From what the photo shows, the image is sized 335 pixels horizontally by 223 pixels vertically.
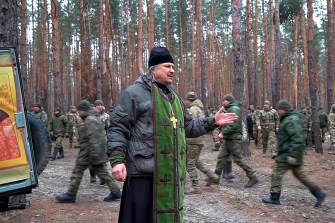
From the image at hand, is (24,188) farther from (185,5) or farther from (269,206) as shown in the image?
(185,5)

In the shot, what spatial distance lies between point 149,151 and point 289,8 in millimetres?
21637

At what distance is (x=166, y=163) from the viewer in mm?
3186

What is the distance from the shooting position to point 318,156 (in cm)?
1402

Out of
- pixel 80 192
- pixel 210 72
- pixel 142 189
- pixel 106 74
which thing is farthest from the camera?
pixel 210 72

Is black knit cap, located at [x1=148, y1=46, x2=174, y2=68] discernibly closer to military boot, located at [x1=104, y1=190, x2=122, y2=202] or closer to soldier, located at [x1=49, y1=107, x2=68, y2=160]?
military boot, located at [x1=104, y1=190, x2=122, y2=202]

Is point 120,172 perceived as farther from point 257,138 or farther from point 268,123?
point 257,138

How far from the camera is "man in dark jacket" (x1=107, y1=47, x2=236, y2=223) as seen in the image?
3164 millimetres

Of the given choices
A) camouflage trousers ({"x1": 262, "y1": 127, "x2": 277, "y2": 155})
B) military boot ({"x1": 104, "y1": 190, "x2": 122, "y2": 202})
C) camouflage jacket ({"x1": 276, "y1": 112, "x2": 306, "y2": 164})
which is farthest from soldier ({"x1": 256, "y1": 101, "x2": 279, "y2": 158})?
military boot ({"x1": 104, "y1": 190, "x2": 122, "y2": 202})

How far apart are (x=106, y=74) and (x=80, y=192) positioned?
47.3 feet

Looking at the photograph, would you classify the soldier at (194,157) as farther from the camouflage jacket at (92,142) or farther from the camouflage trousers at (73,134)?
the camouflage trousers at (73,134)

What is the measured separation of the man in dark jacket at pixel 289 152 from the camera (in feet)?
21.3

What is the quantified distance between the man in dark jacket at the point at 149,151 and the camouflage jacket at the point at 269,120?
36.0 ft

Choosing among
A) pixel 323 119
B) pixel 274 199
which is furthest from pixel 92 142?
pixel 323 119

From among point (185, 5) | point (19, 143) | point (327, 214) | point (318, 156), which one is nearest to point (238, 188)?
point (327, 214)
